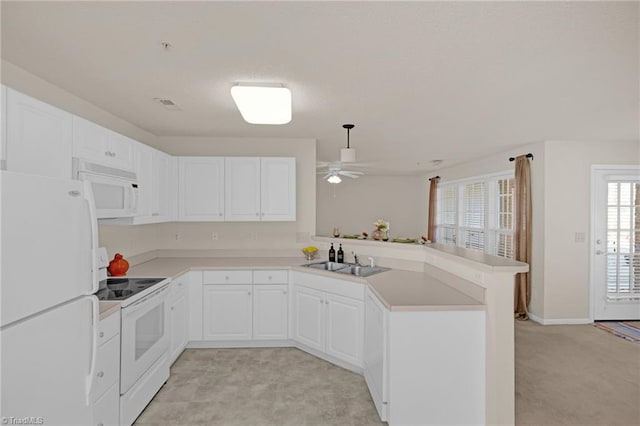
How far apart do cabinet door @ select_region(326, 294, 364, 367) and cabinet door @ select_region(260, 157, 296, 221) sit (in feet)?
4.22

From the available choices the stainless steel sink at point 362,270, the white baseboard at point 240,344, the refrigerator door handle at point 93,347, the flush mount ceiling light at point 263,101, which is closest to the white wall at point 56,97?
the flush mount ceiling light at point 263,101

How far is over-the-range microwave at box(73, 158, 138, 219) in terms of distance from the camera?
7.57ft

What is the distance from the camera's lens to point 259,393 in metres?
2.83

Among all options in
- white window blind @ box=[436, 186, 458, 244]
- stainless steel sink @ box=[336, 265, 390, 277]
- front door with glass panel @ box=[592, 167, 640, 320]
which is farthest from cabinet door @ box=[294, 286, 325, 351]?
white window blind @ box=[436, 186, 458, 244]

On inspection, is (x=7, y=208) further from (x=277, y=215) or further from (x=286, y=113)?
(x=277, y=215)

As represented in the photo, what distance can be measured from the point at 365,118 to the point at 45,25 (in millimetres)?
2640

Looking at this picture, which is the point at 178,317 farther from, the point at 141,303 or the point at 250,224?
the point at 250,224

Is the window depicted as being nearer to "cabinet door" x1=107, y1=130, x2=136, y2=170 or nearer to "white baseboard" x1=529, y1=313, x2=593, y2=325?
"white baseboard" x1=529, y1=313, x2=593, y2=325

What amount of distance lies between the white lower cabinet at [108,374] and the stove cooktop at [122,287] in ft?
0.86

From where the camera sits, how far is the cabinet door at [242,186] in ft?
13.4

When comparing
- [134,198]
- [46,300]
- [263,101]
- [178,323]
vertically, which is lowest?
[178,323]

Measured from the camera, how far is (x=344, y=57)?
2.15 meters

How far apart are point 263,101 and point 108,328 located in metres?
1.82

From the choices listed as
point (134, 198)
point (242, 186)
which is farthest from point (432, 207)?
point (134, 198)
